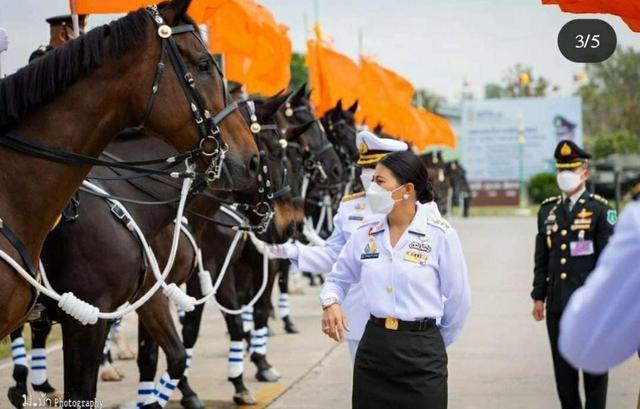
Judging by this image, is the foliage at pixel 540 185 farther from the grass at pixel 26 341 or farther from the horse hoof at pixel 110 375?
the horse hoof at pixel 110 375

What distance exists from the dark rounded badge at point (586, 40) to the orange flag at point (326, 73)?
12.0m

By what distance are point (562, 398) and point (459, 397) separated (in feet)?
5.36

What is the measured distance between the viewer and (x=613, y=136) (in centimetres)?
7675

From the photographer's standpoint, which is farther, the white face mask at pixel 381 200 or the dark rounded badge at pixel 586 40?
the dark rounded badge at pixel 586 40

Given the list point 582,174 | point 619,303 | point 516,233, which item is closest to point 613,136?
point 516,233

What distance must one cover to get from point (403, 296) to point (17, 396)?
430 cm

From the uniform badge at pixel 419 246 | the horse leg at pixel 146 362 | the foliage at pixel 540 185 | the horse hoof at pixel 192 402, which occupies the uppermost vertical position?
the uniform badge at pixel 419 246

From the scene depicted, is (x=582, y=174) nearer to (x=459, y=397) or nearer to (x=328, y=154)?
(x=459, y=397)

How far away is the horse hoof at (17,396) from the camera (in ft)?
26.8

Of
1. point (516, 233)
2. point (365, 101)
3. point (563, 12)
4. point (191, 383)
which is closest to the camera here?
point (563, 12)

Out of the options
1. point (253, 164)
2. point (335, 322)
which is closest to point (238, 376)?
point (253, 164)

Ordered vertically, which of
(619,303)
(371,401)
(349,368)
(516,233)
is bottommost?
(516,233)

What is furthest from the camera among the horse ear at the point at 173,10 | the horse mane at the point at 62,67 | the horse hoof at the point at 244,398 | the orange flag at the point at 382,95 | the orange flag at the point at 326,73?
the orange flag at the point at 382,95

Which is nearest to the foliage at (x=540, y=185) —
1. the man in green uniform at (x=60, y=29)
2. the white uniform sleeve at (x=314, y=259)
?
the man in green uniform at (x=60, y=29)
